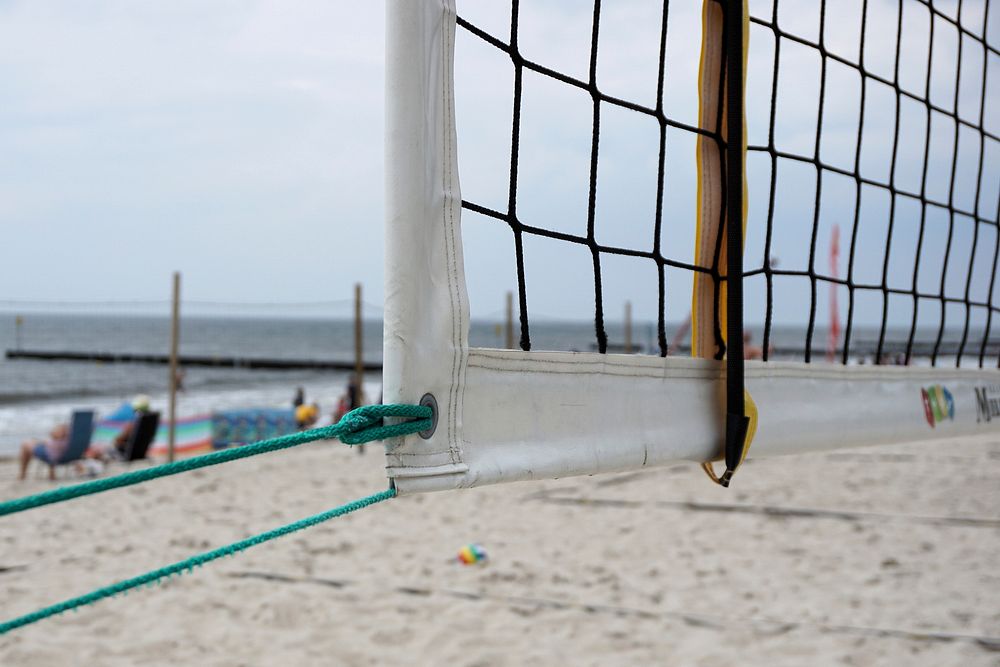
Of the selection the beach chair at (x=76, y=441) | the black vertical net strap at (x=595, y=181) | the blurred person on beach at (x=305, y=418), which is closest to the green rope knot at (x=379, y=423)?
the black vertical net strap at (x=595, y=181)

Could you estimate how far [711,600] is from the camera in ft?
10.2

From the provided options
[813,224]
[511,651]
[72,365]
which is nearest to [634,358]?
[813,224]

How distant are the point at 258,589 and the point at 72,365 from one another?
1086 inches

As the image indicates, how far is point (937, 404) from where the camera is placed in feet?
6.52

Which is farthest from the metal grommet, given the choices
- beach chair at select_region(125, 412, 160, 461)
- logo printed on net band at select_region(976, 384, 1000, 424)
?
beach chair at select_region(125, 412, 160, 461)

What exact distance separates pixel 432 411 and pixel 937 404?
1.49 meters

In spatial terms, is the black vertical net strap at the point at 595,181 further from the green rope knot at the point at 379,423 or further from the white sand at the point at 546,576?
the white sand at the point at 546,576

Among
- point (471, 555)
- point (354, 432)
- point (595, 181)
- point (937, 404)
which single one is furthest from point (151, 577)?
point (471, 555)

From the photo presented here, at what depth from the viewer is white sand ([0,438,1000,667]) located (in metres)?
2.67

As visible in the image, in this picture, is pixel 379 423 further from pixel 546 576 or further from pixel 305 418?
pixel 305 418

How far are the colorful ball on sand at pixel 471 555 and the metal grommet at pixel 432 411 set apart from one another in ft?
8.93

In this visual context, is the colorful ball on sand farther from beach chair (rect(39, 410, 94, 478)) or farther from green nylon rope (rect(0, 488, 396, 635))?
beach chair (rect(39, 410, 94, 478))

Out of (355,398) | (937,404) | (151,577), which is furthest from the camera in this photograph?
(355,398)

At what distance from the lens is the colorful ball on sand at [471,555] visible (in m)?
3.60
